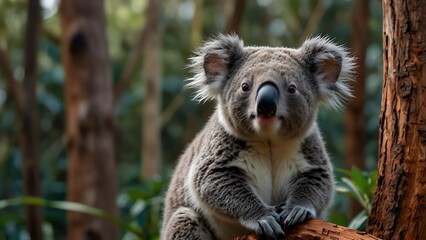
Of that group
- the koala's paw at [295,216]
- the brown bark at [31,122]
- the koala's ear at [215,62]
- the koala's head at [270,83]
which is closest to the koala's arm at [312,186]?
the koala's paw at [295,216]

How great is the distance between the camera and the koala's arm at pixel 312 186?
291 cm

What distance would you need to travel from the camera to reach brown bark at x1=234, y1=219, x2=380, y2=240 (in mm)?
→ 2518

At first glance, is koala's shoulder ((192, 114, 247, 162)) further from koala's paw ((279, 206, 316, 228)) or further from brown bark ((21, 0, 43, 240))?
brown bark ((21, 0, 43, 240))

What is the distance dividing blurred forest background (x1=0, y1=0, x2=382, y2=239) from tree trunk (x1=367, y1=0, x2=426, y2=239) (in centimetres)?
642

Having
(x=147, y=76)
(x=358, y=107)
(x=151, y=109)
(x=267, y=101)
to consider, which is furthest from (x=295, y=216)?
(x=147, y=76)

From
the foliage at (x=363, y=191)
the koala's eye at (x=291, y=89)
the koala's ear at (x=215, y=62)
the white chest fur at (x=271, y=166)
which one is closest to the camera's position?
the koala's eye at (x=291, y=89)

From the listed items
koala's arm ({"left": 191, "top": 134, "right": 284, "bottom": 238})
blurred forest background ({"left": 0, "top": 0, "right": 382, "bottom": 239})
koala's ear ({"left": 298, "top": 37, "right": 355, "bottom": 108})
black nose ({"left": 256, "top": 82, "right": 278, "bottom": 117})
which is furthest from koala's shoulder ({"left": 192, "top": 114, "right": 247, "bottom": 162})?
blurred forest background ({"left": 0, "top": 0, "right": 382, "bottom": 239})

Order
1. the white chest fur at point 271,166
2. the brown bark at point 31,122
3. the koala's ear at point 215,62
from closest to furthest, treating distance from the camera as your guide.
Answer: the white chest fur at point 271,166
the koala's ear at point 215,62
the brown bark at point 31,122

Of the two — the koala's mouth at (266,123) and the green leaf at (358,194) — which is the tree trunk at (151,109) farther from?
the koala's mouth at (266,123)

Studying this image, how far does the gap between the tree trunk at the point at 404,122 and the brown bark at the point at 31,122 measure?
3291 millimetres

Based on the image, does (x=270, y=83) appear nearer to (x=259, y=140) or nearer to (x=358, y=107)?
(x=259, y=140)

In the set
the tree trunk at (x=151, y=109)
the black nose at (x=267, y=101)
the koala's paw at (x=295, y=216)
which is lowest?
the tree trunk at (x=151, y=109)

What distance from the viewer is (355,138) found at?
6.69 m

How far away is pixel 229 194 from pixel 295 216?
40 cm
